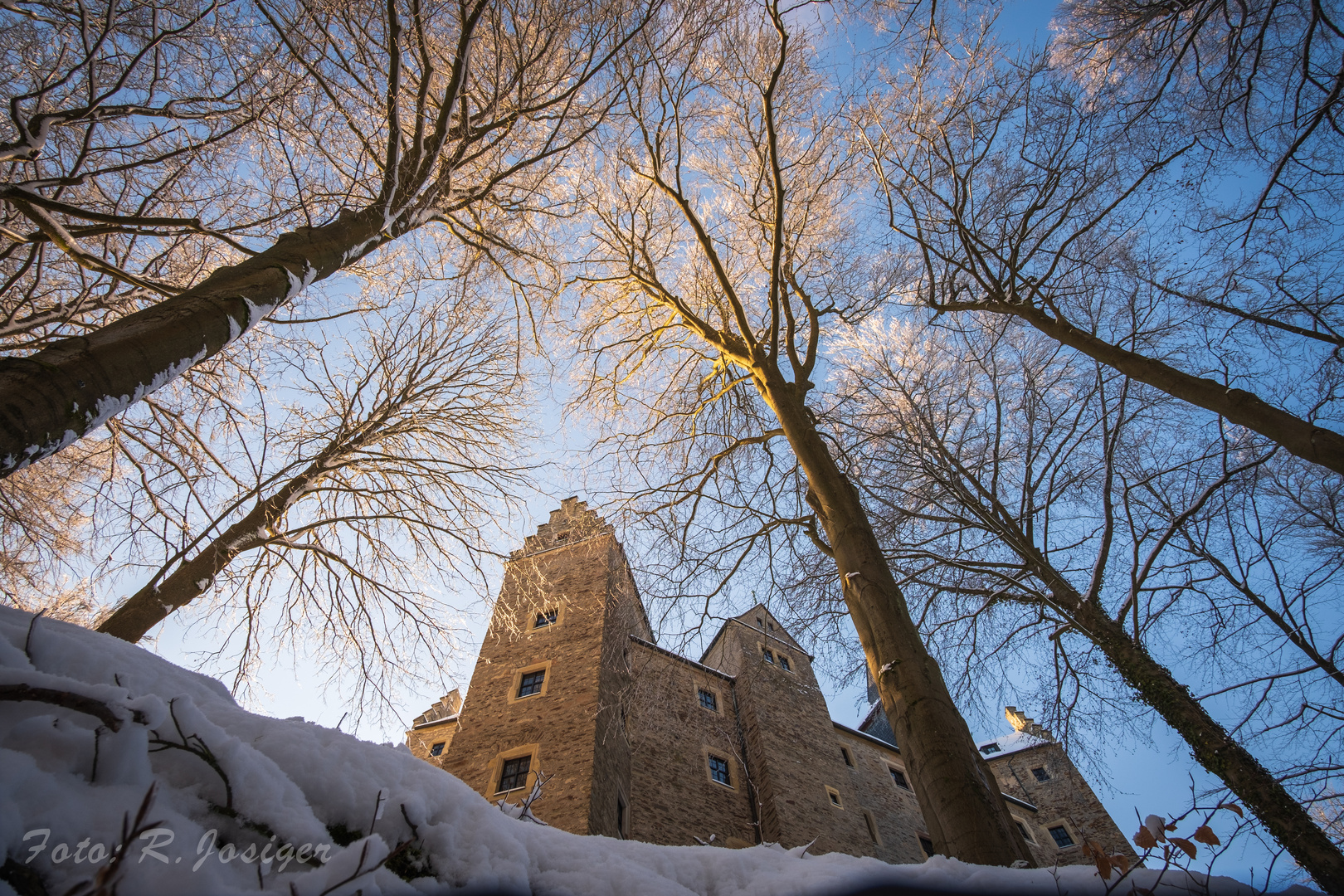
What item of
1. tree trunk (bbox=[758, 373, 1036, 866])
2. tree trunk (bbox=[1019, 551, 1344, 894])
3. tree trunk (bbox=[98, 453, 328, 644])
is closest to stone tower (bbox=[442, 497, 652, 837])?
tree trunk (bbox=[98, 453, 328, 644])

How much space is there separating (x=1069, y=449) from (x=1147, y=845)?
8332 mm

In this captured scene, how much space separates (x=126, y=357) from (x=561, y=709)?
1250 cm

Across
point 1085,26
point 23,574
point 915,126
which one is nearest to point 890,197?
point 915,126

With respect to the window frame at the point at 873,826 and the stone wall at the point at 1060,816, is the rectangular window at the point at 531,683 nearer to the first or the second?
the window frame at the point at 873,826

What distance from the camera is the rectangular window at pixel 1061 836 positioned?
21031 mm

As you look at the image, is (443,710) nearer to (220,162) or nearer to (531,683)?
(531,683)

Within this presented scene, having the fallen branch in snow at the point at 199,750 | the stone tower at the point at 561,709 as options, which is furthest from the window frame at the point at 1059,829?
the fallen branch in snow at the point at 199,750

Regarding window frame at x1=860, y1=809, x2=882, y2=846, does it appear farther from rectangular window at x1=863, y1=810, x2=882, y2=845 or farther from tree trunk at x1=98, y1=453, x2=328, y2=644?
tree trunk at x1=98, y1=453, x2=328, y2=644

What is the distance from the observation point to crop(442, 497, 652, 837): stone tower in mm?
11070

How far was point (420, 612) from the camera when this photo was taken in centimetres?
679

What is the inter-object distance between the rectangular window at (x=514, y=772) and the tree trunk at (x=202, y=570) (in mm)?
8096

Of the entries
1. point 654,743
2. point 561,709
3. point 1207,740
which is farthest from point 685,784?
point 1207,740

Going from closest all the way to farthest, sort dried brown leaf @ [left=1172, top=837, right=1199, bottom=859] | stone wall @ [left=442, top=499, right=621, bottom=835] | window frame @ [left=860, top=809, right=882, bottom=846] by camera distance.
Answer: dried brown leaf @ [left=1172, top=837, right=1199, bottom=859], stone wall @ [left=442, top=499, right=621, bottom=835], window frame @ [left=860, top=809, right=882, bottom=846]

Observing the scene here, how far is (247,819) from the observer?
3.48 ft
